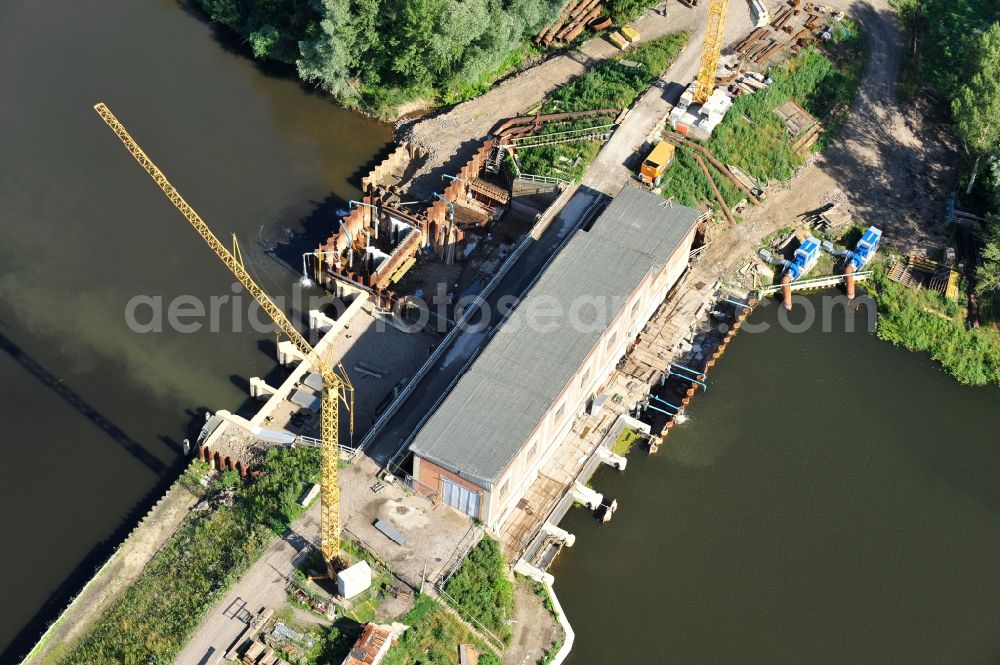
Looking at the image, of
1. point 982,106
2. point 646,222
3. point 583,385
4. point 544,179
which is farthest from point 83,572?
point 982,106

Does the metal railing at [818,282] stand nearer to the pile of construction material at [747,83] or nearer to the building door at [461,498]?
the pile of construction material at [747,83]

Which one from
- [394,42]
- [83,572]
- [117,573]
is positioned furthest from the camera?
[394,42]

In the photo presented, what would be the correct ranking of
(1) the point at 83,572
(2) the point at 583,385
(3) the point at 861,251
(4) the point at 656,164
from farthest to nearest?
1. (3) the point at 861,251
2. (4) the point at 656,164
3. (2) the point at 583,385
4. (1) the point at 83,572

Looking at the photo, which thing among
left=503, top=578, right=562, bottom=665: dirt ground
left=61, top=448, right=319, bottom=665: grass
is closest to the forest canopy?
left=61, top=448, right=319, bottom=665: grass

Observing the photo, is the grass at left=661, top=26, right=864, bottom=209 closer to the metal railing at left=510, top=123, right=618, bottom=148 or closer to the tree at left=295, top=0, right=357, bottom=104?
the metal railing at left=510, top=123, right=618, bottom=148

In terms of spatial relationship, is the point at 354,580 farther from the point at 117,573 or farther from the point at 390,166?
the point at 390,166

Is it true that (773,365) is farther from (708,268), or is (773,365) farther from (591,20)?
(591,20)

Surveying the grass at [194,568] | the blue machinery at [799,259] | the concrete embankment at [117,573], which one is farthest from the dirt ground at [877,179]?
the concrete embankment at [117,573]
